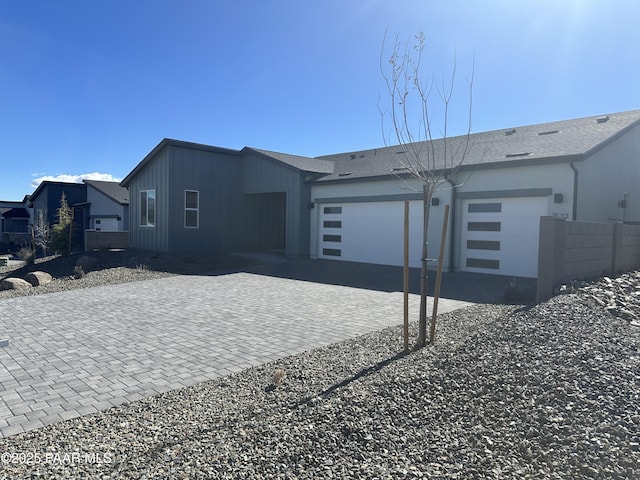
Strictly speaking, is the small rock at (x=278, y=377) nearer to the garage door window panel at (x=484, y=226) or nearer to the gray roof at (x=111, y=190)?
the garage door window panel at (x=484, y=226)

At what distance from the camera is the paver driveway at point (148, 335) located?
4262 millimetres

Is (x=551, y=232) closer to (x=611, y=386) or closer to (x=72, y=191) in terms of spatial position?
(x=611, y=386)

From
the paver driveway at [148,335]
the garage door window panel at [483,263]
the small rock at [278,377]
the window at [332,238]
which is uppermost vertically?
the window at [332,238]

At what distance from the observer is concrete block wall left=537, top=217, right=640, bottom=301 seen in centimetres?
721

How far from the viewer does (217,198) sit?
727 inches

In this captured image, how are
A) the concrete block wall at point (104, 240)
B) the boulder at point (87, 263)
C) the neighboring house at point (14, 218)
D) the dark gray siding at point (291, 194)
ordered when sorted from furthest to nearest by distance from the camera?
the neighboring house at point (14, 218) < the concrete block wall at point (104, 240) < the dark gray siding at point (291, 194) < the boulder at point (87, 263)

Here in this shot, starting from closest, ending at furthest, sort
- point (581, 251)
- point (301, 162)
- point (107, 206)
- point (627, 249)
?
point (581, 251), point (627, 249), point (301, 162), point (107, 206)

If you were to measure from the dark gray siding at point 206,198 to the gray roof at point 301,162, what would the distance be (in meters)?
1.57

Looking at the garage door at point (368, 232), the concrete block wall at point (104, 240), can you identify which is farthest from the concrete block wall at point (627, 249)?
the concrete block wall at point (104, 240)

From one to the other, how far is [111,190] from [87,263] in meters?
15.1

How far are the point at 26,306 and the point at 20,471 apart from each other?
714 centimetres

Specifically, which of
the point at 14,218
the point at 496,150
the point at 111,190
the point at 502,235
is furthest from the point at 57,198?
the point at 502,235

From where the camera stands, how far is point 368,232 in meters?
15.6

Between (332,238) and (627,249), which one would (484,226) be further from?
(332,238)
